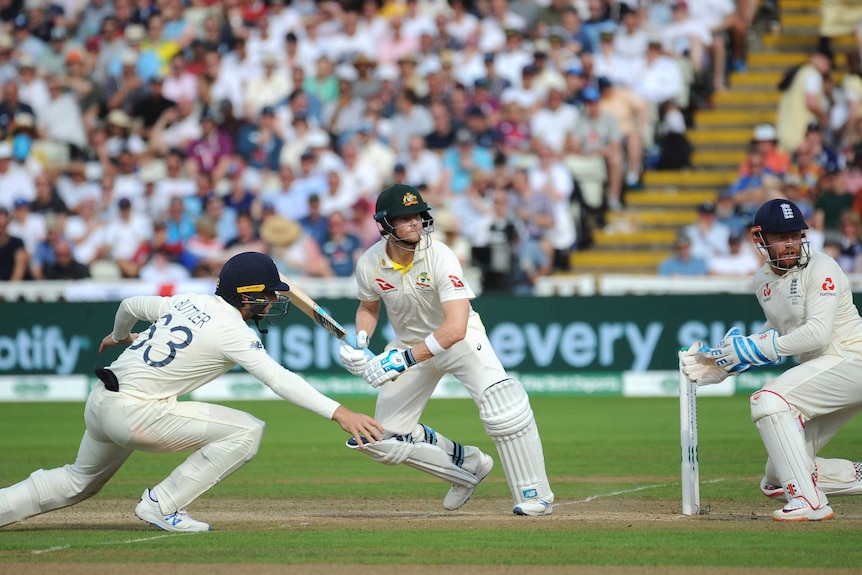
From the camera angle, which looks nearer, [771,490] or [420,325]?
[771,490]

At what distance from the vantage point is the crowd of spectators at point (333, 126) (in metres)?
17.5

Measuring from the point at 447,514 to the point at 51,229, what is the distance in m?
11.9

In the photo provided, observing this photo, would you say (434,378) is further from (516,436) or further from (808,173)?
(808,173)

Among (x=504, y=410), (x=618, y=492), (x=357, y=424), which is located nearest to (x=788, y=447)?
(x=504, y=410)

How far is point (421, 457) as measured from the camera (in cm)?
793

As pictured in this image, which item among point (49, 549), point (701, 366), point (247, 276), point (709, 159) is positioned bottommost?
point (49, 549)

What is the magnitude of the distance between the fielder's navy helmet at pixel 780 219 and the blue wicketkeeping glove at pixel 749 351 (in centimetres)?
59

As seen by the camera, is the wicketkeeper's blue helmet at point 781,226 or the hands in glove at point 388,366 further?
the wicketkeeper's blue helmet at point 781,226

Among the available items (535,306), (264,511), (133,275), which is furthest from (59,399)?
(264,511)

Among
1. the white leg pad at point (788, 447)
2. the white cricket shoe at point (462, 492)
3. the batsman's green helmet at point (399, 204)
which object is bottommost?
the white cricket shoe at point (462, 492)

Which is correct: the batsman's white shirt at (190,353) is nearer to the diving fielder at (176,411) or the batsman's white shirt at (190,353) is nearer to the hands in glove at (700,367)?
the diving fielder at (176,411)

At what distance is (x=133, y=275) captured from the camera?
17.6 metres

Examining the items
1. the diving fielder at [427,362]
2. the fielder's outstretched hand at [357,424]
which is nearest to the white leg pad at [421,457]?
the diving fielder at [427,362]

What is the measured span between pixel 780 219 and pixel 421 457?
2542 millimetres
